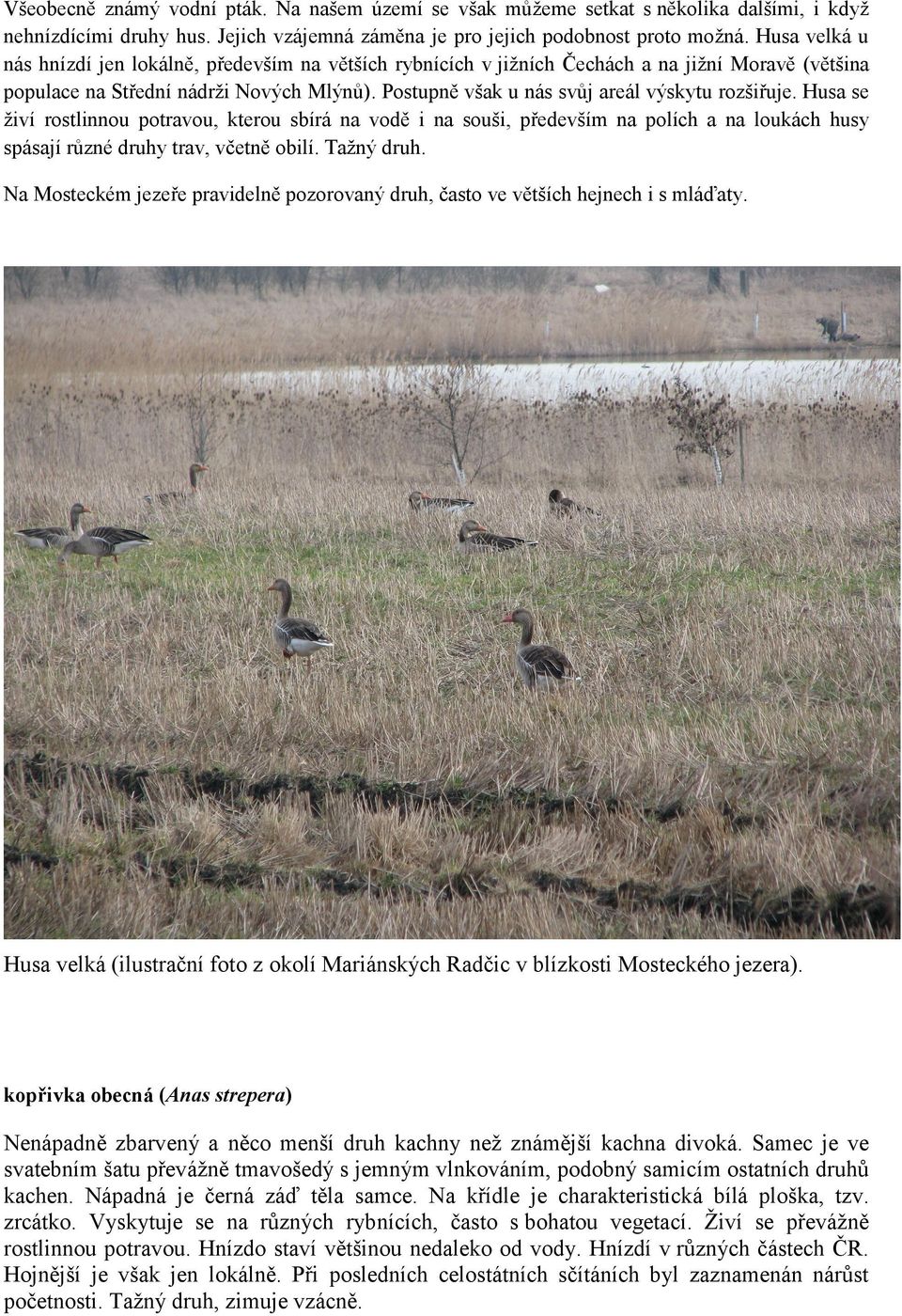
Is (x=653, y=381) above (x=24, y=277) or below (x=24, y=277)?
below

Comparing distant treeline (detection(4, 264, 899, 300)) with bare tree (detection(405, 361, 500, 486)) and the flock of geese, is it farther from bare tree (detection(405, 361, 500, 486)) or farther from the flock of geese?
the flock of geese

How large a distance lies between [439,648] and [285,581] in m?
1.78

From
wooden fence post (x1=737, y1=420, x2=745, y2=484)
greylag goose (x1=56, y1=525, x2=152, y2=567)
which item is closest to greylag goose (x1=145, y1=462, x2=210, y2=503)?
greylag goose (x1=56, y1=525, x2=152, y2=567)

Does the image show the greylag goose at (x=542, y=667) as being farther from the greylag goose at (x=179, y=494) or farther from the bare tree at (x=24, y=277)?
the bare tree at (x=24, y=277)

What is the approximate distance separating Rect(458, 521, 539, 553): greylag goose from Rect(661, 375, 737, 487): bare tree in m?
5.44

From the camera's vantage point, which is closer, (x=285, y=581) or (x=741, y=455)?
(x=285, y=581)

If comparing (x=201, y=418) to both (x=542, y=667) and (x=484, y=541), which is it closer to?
(x=484, y=541)

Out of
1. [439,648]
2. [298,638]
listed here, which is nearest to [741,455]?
[439,648]

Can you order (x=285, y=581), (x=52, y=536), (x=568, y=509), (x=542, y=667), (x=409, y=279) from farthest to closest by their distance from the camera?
(x=409, y=279) < (x=568, y=509) < (x=52, y=536) < (x=285, y=581) < (x=542, y=667)

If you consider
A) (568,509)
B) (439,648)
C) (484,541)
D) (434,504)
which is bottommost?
(439,648)

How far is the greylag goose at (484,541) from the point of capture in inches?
478

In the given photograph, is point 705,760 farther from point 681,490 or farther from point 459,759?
point 681,490

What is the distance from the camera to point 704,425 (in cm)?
1677

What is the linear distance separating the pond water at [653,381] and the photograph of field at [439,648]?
12 centimetres
